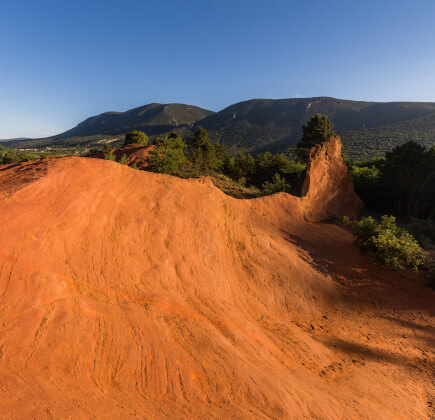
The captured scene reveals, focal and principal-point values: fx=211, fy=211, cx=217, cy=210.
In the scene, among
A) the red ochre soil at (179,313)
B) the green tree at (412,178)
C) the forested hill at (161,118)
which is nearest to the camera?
the red ochre soil at (179,313)

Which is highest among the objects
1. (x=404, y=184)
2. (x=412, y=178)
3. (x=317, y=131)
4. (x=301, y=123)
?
(x=301, y=123)

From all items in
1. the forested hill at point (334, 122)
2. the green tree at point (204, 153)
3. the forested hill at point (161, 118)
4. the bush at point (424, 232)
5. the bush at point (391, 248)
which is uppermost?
the forested hill at point (161, 118)

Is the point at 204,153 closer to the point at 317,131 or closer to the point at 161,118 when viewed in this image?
the point at 317,131

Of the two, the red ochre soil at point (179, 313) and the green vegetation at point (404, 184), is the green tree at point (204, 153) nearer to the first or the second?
the red ochre soil at point (179, 313)

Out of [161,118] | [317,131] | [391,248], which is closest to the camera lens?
[391,248]

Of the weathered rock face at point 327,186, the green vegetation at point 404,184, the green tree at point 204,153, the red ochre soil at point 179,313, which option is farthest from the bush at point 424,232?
the green tree at point 204,153

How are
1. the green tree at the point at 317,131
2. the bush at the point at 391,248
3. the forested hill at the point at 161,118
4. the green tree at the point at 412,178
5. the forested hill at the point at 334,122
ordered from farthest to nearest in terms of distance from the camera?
1. the forested hill at the point at 161,118
2. the forested hill at the point at 334,122
3. the green tree at the point at 317,131
4. the green tree at the point at 412,178
5. the bush at the point at 391,248

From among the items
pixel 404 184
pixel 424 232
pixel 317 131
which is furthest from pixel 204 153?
pixel 424 232
